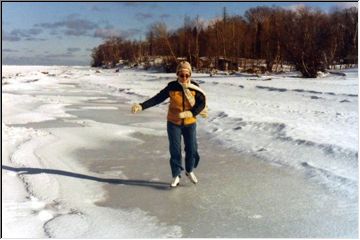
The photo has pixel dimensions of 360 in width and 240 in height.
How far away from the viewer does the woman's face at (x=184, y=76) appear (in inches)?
208

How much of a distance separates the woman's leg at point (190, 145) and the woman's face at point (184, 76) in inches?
21.3

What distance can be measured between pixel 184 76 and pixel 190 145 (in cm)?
84

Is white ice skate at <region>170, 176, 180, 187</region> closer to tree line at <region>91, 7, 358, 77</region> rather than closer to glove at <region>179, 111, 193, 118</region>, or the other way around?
glove at <region>179, 111, 193, 118</region>

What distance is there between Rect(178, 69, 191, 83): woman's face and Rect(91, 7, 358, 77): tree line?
2291 cm

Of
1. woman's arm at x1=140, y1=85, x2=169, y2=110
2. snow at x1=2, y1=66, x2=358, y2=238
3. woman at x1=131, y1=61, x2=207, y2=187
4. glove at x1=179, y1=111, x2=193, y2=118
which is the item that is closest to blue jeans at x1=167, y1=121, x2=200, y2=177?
woman at x1=131, y1=61, x2=207, y2=187

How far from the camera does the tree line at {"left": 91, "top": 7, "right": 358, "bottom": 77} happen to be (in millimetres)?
32125

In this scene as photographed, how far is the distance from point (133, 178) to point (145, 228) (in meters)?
1.83

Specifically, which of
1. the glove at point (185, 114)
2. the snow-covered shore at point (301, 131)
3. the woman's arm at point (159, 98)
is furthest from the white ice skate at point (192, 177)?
the snow-covered shore at point (301, 131)

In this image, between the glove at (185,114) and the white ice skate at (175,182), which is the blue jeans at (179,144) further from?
the glove at (185,114)

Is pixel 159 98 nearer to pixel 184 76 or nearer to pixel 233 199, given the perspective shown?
pixel 184 76

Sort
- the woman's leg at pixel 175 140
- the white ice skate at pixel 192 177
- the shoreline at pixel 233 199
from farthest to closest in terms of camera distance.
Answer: the white ice skate at pixel 192 177, the woman's leg at pixel 175 140, the shoreline at pixel 233 199

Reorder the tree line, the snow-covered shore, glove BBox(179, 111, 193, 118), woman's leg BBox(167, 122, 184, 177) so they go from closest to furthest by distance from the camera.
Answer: glove BBox(179, 111, 193, 118) < woman's leg BBox(167, 122, 184, 177) < the snow-covered shore < the tree line

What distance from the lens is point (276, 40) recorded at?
3794cm

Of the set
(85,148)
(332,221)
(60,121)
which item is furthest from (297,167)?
(60,121)
